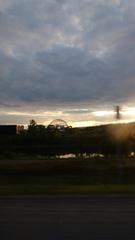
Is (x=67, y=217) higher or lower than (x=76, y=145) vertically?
lower

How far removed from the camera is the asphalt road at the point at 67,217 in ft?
29.5

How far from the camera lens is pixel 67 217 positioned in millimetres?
11109

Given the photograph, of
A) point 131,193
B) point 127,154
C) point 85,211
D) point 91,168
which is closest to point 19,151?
→ point 127,154

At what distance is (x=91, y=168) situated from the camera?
96.2ft

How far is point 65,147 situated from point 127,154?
18.4ft

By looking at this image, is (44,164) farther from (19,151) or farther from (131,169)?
(19,151)

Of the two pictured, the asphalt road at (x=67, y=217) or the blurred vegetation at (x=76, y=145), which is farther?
the blurred vegetation at (x=76, y=145)

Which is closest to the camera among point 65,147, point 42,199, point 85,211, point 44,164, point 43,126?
point 85,211

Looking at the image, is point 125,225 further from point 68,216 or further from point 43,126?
point 43,126

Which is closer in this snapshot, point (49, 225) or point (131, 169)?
point (49, 225)

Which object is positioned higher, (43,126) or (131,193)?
(43,126)

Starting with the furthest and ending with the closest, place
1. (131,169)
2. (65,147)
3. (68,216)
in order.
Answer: (65,147) < (131,169) < (68,216)

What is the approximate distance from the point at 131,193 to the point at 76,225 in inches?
244

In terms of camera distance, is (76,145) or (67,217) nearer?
(67,217)
